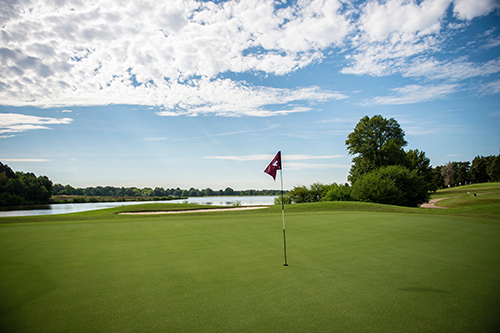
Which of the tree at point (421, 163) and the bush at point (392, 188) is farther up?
the tree at point (421, 163)

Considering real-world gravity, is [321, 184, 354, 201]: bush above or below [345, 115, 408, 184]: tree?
below

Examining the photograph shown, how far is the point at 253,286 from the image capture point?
4.48 meters

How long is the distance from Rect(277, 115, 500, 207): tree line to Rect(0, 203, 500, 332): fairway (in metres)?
21.0

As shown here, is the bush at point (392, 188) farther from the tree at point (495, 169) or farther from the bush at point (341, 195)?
the tree at point (495, 169)

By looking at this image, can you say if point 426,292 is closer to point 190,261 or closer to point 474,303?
point 474,303

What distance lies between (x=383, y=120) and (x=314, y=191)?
1409cm

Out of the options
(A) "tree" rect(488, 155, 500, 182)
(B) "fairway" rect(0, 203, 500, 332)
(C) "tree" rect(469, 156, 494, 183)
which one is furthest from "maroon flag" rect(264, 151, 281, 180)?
(C) "tree" rect(469, 156, 494, 183)

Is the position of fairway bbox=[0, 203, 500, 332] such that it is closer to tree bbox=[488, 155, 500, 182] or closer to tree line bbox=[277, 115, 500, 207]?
tree line bbox=[277, 115, 500, 207]

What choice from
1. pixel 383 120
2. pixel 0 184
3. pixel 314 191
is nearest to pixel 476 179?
pixel 383 120

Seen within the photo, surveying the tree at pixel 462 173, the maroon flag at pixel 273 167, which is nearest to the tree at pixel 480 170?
the tree at pixel 462 173

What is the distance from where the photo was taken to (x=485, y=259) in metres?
6.02

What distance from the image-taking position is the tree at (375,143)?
36.7 m

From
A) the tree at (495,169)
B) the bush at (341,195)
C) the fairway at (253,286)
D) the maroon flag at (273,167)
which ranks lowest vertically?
the fairway at (253,286)

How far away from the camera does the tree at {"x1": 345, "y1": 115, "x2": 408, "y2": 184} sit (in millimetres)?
36719
